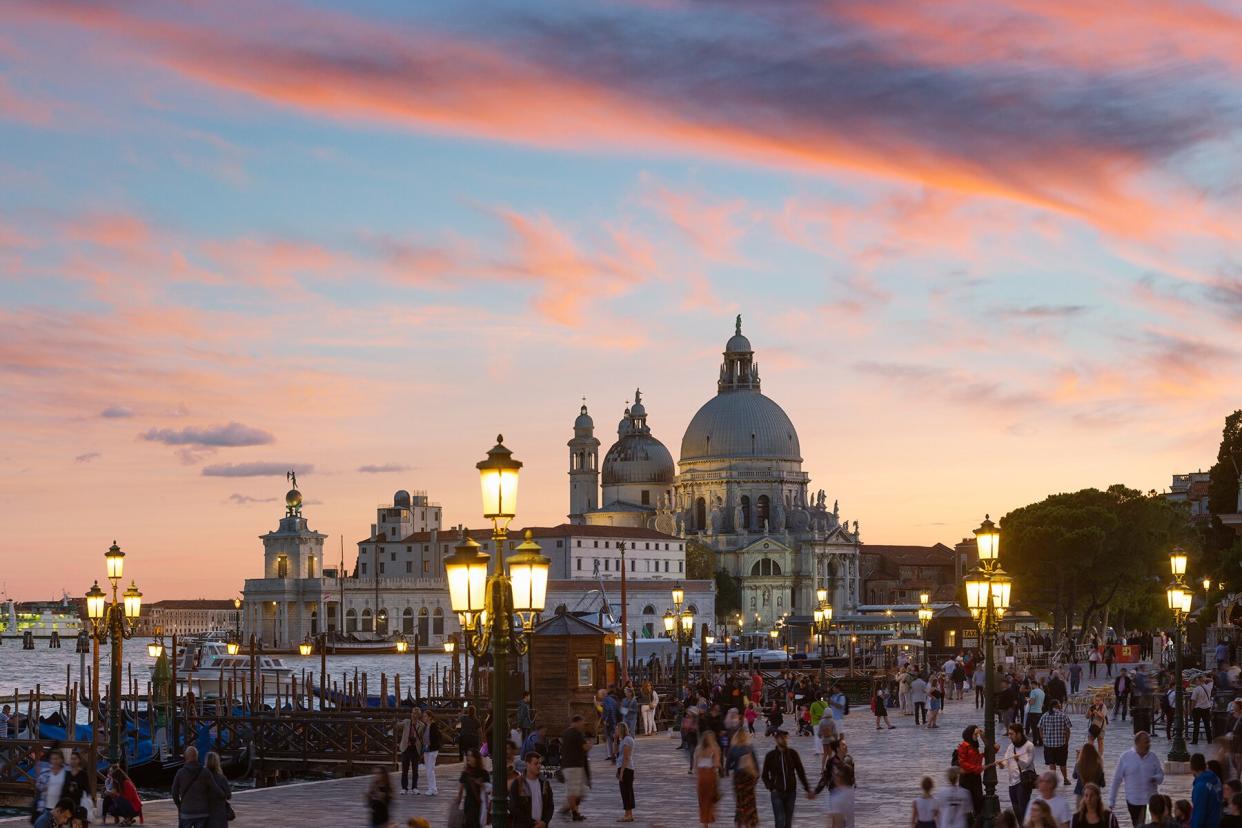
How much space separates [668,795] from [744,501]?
146310mm

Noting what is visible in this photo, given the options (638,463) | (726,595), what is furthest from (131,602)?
(638,463)

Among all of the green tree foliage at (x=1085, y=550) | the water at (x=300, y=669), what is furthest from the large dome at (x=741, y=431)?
the green tree foliage at (x=1085, y=550)

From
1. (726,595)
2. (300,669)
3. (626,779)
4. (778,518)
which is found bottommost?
(300,669)

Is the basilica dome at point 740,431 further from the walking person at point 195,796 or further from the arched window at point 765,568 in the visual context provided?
the walking person at point 195,796

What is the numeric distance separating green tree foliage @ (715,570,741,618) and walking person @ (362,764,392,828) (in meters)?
148

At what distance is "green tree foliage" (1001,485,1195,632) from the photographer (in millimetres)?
80438

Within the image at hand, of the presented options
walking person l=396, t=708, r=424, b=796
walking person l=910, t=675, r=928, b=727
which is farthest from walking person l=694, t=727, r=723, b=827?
walking person l=910, t=675, r=928, b=727

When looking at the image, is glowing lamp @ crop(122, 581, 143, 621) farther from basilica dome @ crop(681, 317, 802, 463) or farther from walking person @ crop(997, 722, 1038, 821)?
basilica dome @ crop(681, 317, 802, 463)

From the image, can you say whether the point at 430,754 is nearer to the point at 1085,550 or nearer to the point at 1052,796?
the point at 1052,796

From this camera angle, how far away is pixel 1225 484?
7281cm

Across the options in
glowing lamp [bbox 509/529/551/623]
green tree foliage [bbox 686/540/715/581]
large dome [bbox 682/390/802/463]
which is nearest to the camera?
glowing lamp [bbox 509/529/551/623]

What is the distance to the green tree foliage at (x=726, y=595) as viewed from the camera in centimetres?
16350

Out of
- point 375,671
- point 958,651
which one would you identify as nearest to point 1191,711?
point 958,651

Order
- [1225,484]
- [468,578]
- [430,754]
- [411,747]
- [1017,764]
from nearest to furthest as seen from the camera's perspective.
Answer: [468,578], [1017,764], [430,754], [411,747], [1225,484]
